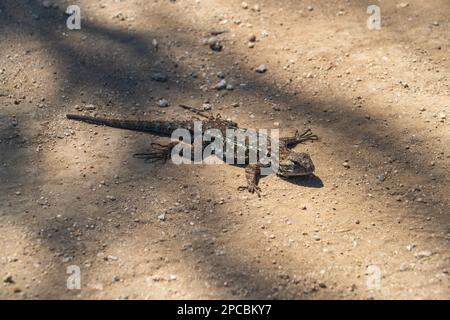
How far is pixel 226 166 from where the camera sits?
23.2 ft

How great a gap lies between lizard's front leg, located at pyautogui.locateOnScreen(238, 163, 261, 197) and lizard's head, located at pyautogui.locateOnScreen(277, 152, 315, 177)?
27 centimetres

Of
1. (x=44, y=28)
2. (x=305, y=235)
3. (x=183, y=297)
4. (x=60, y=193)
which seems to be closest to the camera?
(x=183, y=297)

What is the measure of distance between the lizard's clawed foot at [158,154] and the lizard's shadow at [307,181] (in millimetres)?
1367

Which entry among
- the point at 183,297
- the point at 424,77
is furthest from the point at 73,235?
the point at 424,77

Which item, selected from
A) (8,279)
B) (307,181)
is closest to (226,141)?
(307,181)

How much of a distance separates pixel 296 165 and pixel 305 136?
0.76 m

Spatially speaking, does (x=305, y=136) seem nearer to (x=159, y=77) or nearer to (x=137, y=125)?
(x=137, y=125)

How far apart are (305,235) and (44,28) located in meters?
5.28

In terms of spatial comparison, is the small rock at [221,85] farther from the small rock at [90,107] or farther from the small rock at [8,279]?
the small rock at [8,279]

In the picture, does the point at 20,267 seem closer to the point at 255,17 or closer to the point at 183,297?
the point at 183,297

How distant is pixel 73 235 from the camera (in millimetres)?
6035

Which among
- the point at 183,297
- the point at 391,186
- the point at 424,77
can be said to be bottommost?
the point at 183,297

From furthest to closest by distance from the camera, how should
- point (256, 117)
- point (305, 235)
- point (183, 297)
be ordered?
point (256, 117) → point (305, 235) → point (183, 297)

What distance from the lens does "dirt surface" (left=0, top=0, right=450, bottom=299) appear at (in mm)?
5688
